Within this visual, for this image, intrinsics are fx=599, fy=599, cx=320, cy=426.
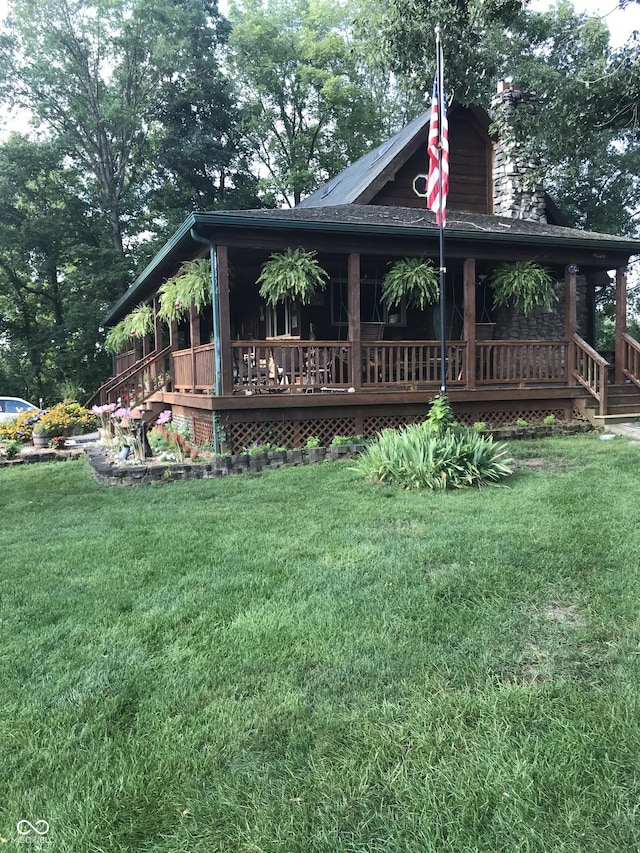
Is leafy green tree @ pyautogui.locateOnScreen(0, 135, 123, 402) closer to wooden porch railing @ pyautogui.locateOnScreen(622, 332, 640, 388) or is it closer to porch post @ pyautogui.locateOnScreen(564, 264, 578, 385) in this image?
porch post @ pyautogui.locateOnScreen(564, 264, 578, 385)

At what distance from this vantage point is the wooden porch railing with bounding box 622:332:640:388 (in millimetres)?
11008

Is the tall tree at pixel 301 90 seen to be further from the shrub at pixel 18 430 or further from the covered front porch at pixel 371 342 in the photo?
the shrub at pixel 18 430

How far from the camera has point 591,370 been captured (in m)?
10.8

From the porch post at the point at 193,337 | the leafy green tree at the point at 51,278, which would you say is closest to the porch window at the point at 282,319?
the porch post at the point at 193,337

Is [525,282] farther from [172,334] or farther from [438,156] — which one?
[172,334]

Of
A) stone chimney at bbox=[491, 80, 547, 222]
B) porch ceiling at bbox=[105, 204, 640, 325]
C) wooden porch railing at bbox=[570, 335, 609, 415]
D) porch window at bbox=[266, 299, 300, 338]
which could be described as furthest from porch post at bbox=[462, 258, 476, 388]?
stone chimney at bbox=[491, 80, 547, 222]

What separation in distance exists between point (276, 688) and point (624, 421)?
952 cm

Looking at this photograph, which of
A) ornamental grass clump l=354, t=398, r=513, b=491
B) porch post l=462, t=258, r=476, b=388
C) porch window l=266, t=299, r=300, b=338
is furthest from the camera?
porch window l=266, t=299, r=300, b=338

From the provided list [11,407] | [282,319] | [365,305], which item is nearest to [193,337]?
[282,319]

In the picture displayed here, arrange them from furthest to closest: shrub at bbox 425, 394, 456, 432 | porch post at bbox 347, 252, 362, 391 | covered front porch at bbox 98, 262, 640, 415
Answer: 1. porch post at bbox 347, 252, 362, 391
2. covered front porch at bbox 98, 262, 640, 415
3. shrub at bbox 425, 394, 456, 432

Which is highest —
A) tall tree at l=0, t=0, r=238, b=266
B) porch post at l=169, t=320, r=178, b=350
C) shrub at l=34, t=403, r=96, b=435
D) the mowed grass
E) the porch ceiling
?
tall tree at l=0, t=0, r=238, b=266

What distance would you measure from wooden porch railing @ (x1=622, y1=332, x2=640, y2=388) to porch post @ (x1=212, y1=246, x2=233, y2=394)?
7.38 metres

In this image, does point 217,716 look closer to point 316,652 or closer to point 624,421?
point 316,652

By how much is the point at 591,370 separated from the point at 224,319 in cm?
664
